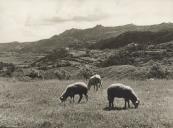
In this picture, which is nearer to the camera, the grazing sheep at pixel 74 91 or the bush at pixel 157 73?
the grazing sheep at pixel 74 91

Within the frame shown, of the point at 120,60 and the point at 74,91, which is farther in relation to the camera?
the point at 120,60

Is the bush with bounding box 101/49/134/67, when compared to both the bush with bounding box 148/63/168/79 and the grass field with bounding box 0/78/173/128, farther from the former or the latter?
the grass field with bounding box 0/78/173/128

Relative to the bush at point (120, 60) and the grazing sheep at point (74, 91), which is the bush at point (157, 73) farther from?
the grazing sheep at point (74, 91)

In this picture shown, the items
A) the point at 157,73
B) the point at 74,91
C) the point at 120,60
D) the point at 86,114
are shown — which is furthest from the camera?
→ the point at 120,60

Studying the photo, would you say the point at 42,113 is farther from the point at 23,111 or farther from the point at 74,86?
the point at 74,86

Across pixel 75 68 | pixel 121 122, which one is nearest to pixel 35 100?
pixel 121 122

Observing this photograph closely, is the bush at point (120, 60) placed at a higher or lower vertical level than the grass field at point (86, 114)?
lower

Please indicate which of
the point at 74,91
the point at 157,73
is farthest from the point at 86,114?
the point at 157,73

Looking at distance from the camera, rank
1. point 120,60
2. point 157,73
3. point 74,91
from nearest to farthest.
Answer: point 74,91 → point 157,73 → point 120,60

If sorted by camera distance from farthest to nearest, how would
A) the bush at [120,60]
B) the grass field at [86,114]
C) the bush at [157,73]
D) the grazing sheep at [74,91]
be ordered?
the bush at [120,60] → the bush at [157,73] → the grazing sheep at [74,91] → the grass field at [86,114]

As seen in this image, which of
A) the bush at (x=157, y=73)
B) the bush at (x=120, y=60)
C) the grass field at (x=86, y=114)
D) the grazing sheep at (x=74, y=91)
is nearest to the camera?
the grass field at (x=86, y=114)

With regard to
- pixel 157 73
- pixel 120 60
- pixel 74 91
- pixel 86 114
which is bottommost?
pixel 120 60

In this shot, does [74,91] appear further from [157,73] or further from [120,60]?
[120,60]

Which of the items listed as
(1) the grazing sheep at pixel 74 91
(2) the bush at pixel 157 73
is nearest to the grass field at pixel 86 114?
(1) the grazing sheep at pixel 74 91
